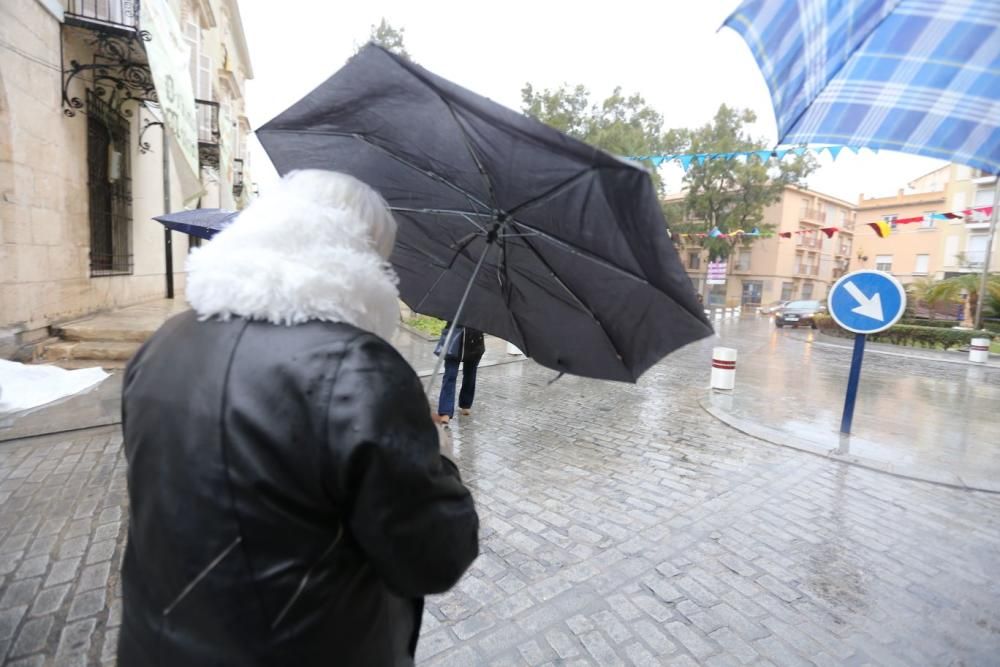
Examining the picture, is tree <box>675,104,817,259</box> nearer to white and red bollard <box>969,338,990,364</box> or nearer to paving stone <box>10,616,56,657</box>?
white and red bollard <box>969,338,990,364</box>

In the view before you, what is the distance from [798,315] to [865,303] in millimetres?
23984

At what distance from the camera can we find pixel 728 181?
37.4 metres

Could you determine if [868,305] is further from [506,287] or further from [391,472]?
[391,472]

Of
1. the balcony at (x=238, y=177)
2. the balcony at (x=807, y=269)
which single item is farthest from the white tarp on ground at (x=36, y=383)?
the balcony at (x=807, y=269)

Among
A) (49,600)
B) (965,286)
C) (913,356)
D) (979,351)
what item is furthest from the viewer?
(965,286)

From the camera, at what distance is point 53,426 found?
518cm

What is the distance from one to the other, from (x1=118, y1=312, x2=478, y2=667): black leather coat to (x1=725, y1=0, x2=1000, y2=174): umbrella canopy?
2234 millimetres

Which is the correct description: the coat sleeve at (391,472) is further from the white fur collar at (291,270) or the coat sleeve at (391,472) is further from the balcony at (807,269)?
the balcony at (807,269)

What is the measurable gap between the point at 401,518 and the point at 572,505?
3.35 m

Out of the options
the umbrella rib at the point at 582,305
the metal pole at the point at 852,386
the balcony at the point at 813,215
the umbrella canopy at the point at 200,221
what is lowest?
the metal pole at the point at 852,386

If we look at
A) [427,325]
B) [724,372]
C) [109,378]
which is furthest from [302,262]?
[427,325]

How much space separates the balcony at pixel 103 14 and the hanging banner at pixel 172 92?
1.51 feet

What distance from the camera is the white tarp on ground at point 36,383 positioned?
566 cm

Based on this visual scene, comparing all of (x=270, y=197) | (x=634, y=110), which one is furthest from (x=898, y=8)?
(x=634, y=110)
